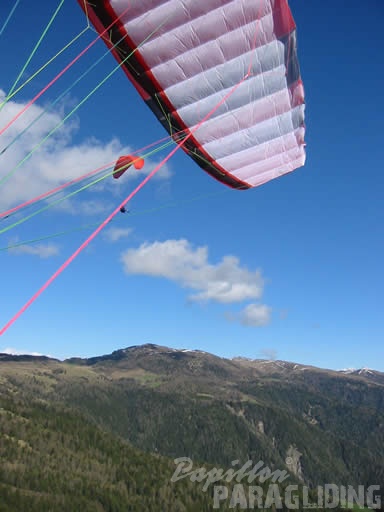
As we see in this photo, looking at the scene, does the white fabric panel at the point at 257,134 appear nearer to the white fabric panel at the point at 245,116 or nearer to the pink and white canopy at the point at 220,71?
the pink and white canopy at the point at 220,71

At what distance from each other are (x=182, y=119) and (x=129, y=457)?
17478cm

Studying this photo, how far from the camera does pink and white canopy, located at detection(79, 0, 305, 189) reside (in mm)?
11914

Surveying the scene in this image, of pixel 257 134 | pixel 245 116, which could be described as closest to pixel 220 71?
pixel 245 116

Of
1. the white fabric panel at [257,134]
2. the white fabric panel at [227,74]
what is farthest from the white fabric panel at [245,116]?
the white fabric panel at [257,134]

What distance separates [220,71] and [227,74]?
23 cm

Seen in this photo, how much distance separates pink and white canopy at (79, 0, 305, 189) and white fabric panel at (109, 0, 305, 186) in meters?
0.03

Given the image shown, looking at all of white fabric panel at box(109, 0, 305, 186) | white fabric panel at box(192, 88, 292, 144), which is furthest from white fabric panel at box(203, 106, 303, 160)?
white fabric panel at box(192, 88, 292, 144)

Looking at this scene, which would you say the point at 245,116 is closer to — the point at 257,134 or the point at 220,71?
the point at 257,134

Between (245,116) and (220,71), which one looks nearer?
(220,71)

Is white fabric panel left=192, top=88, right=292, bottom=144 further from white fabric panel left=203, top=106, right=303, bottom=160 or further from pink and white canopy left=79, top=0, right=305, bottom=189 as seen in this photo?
white fabric panel left=203, top=106, right=303, bottom=160

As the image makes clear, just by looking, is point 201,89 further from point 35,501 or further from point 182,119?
point 35,501

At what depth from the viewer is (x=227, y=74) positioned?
533 inches

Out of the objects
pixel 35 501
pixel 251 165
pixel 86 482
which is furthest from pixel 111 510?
pixel 251 165

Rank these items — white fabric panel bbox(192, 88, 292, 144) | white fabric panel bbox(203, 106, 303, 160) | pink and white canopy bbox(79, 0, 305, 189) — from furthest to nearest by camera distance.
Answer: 1. white fabric panel bbox(203, 106, 303, 160)
2. white fabric panel bbox(192, 88, 292, 144)
3. pink and white canopy bbox(79, 0, 305, 189)
